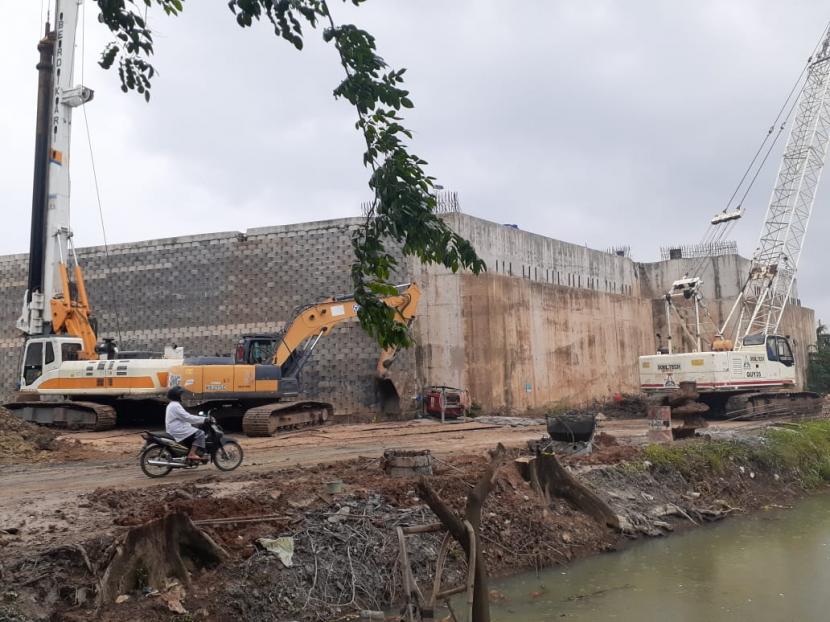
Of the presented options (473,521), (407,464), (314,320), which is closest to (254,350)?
(314,320)

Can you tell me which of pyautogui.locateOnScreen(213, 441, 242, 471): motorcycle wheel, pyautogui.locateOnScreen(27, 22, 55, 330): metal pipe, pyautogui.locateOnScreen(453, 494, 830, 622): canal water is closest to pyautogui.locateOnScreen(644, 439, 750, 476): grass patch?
→ pyautogui.locateOnScreen(453, 494, 830, 622): canal water

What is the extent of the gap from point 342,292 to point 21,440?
1070cm

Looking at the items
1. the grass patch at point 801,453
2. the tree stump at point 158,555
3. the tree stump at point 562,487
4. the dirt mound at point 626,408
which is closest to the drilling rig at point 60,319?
the tree stump at point 562,487

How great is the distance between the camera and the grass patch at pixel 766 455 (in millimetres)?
12891

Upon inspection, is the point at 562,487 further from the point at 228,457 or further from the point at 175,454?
the point at 175,454

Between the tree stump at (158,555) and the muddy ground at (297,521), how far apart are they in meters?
0.05

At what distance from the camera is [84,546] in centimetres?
642

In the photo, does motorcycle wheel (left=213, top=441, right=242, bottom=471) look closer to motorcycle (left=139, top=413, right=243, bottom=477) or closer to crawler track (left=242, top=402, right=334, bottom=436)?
motorcycle (left=139, top=413, right=243, bottom=477)

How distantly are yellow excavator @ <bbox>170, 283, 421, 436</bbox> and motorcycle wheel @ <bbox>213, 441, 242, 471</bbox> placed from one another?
6.06 meters

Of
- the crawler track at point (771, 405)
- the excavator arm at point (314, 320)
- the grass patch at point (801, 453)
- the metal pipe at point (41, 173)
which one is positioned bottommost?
the grass patch at point (801, 453)

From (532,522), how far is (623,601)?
1788mm

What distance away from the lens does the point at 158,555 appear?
253 inches

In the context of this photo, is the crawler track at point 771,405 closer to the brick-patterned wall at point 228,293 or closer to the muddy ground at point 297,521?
the muddy ground at point 297,521

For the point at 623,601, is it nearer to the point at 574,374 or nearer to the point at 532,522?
the point at 532,522
